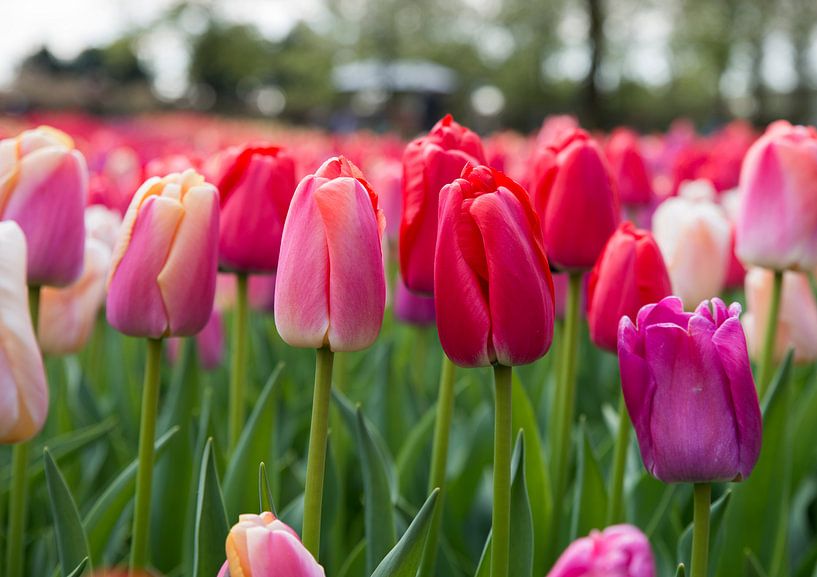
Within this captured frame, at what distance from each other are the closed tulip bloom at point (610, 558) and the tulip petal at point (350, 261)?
0.38m

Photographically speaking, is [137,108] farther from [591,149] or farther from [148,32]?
[591,149]

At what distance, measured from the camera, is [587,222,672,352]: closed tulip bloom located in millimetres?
1209

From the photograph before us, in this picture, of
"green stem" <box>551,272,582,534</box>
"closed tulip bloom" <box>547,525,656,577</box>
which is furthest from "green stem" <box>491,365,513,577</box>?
"green stem" <box>551,272,582,534</box>

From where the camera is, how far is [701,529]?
0.89m

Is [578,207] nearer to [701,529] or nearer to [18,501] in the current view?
[701,529]

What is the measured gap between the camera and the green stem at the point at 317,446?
882mm

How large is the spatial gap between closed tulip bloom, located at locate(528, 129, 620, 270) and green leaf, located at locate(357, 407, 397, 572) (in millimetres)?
360

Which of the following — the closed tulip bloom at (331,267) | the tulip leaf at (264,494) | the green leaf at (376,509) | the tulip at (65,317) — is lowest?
the green leaf at (376,509)

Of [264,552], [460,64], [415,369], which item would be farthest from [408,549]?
[460,64]

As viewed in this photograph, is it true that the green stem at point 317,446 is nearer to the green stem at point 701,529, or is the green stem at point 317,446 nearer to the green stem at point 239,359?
the green stem at point 701,529

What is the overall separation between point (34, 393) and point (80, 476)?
0.91m

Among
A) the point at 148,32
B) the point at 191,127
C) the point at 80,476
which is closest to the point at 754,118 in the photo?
the point at 191,127

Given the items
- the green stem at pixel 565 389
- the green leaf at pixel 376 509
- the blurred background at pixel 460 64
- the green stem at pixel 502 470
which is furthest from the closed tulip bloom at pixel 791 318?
the blurred background at pixel 460 64

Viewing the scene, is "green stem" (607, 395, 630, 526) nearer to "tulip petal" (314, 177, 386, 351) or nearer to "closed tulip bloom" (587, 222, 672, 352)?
"closed tulip bloom" (587, 222, 672, 352)
